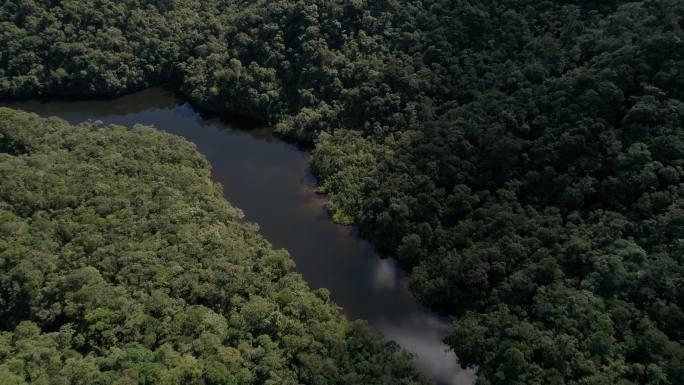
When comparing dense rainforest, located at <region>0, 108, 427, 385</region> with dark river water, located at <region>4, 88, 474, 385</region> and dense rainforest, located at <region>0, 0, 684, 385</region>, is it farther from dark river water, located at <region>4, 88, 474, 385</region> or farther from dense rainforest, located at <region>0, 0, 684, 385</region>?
dense rainforest, located at <region>0, 0, 684, 385</region>

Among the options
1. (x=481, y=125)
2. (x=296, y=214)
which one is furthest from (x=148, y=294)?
(x=481, y=125)

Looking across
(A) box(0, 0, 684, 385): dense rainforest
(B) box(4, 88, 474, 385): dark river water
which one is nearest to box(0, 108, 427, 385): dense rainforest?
(B) box(4, 88, 474, 385): dark river water

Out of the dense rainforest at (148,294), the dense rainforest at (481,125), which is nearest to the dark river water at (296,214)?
the dense rainforest at (481,125)

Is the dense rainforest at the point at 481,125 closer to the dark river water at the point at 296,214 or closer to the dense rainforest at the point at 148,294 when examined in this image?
the dark river water at the point at 296,214

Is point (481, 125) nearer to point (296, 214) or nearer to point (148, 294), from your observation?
point (296, 214)

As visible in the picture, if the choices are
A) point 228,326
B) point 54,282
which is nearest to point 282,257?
A: point 228,326

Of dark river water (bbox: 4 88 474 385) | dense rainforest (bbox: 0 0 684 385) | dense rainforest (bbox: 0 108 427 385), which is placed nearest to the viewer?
dense rainforest (bbox: 0 108 427 385)

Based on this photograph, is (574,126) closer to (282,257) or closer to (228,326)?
(282,257)
